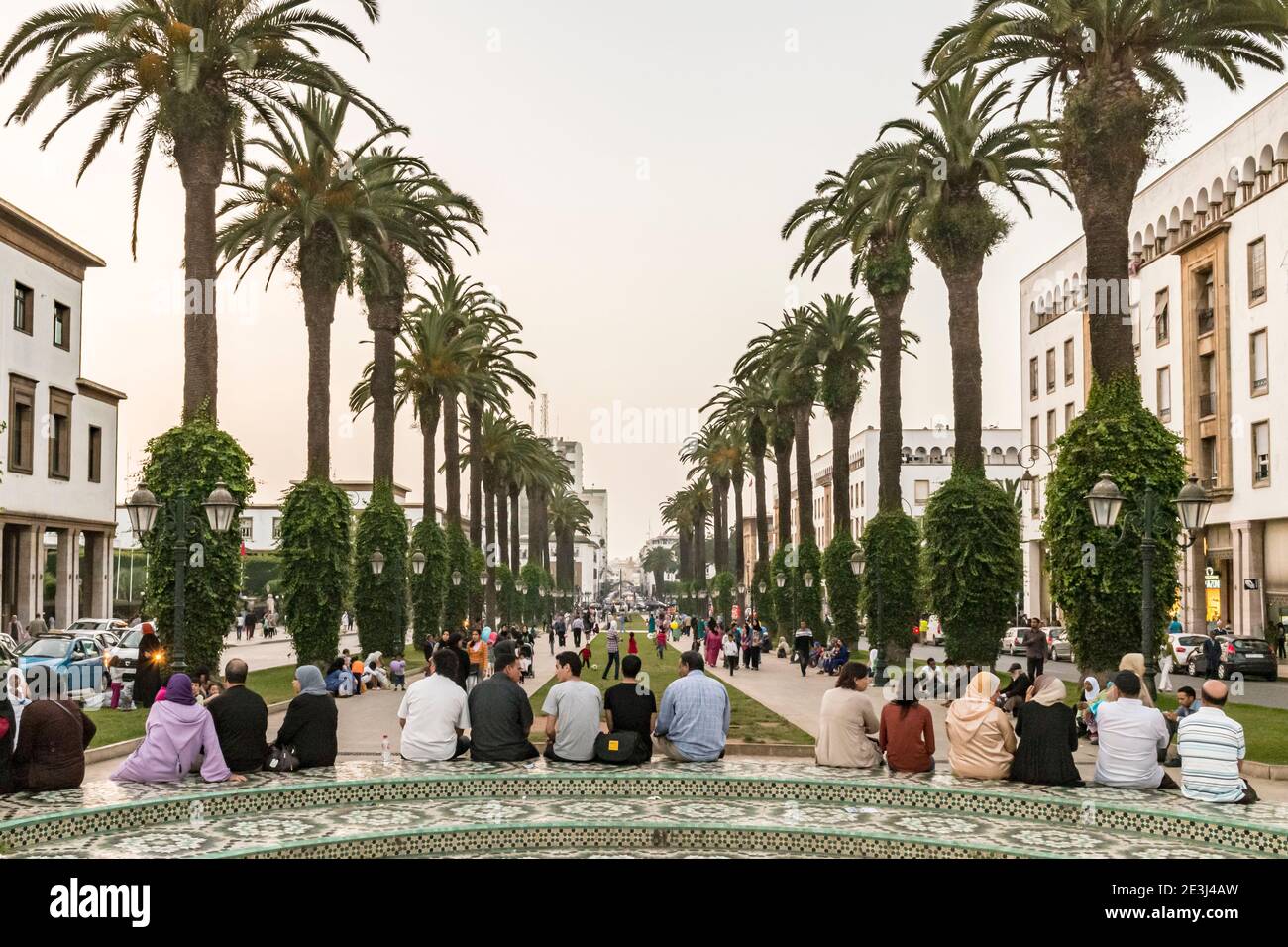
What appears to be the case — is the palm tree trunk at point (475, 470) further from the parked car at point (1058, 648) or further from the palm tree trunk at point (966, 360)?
the palm tree trunk at point (966, 360)

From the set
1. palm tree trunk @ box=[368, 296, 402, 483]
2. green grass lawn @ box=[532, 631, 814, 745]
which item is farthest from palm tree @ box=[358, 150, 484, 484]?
green grass lawn @ box=[532, 631, 814, 745]

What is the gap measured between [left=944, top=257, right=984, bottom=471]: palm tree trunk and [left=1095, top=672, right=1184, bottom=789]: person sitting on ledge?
18254 mm

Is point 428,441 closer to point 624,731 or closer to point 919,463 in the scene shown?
point 624,731

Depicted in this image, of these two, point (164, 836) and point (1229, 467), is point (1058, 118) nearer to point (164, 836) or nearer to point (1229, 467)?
point (164, 836)

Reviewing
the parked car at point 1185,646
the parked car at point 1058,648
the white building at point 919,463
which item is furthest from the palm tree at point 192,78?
the white building at point 919,463

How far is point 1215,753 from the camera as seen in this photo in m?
11.2

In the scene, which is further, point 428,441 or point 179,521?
point 428,441

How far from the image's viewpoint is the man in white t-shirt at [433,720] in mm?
13203

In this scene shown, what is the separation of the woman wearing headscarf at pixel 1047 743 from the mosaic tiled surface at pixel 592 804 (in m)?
0.26

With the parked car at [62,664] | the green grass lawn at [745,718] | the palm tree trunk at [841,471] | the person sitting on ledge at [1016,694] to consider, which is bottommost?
the green grass lawn at [745,718]

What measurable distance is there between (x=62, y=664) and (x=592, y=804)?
65.8 feet

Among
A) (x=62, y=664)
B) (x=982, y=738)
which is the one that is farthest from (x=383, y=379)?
(x=982, y=738)

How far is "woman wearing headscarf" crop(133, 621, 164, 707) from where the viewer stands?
21578 mm
